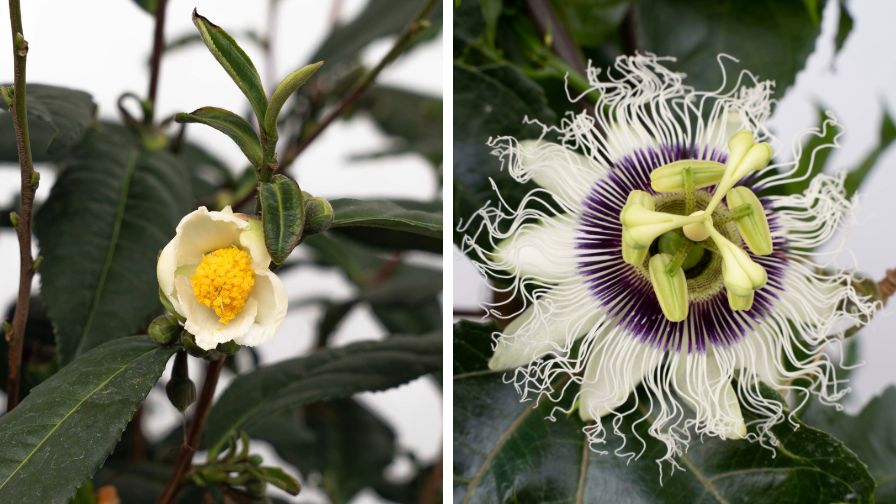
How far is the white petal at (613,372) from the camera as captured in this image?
45cm

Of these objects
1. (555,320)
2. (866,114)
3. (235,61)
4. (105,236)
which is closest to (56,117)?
(105,236)

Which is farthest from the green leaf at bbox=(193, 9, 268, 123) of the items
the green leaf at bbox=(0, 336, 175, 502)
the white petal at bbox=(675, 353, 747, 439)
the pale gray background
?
the pale gray background

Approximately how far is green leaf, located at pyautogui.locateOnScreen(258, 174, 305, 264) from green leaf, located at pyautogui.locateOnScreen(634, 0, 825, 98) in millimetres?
274

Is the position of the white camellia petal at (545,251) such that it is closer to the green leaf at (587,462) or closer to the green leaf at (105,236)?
the green leaf at (587,462)

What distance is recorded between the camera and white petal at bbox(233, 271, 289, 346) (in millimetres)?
386

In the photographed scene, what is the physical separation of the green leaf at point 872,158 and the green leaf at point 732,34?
6 centimetres

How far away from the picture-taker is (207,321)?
39 centimetres

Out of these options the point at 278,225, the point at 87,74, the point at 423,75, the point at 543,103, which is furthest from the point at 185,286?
the point at 423,75

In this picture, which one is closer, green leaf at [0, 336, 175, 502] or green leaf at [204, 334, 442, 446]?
green leaf at [0, 336, 175, 502]

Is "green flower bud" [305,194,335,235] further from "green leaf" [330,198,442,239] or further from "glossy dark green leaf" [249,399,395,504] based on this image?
"glossy dark green leaf" [249,399,395,504]

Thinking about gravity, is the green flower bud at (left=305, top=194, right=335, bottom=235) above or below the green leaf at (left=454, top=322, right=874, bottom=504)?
above

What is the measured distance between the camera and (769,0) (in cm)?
59

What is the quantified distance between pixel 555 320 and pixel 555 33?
17 cm

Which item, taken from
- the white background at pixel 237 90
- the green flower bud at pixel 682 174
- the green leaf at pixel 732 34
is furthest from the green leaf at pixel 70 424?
the white background at pixel 237 90
